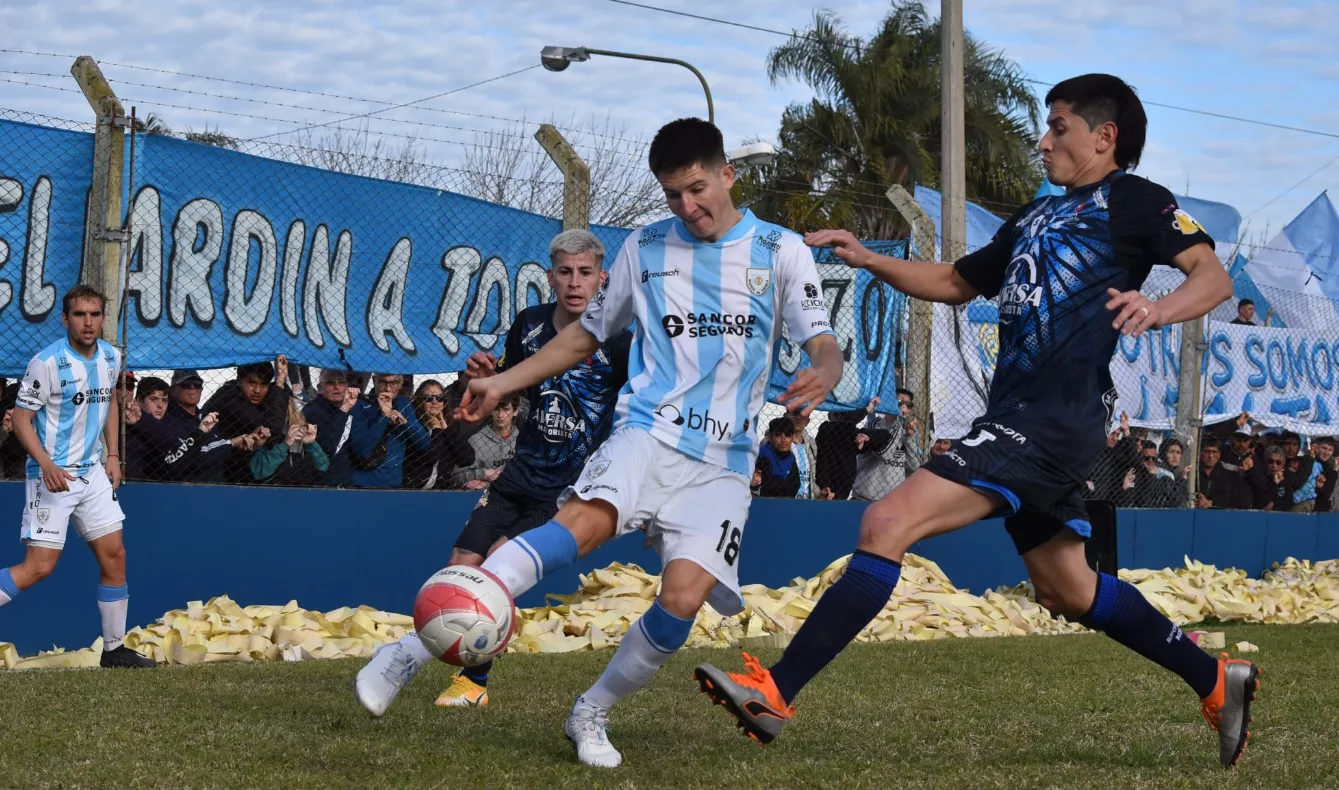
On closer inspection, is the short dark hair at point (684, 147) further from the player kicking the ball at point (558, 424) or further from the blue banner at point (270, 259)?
the blue banner at point (270, 259)

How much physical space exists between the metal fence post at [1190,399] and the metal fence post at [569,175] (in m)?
6.20

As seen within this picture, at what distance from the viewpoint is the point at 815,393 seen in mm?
4301

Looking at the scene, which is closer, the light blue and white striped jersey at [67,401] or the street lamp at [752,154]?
the light blue and white striped jersey at [67,401]

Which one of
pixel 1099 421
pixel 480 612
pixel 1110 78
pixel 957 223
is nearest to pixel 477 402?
pixel 480 612

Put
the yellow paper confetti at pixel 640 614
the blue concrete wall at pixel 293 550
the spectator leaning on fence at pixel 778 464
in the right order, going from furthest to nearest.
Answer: the spectator leaning on fence at pixel 778 464
the blue concrete wall at pixel 293 550
the yellow paper confetti at pixel 640 614

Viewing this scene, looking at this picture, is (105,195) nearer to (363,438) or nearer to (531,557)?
(363,438)

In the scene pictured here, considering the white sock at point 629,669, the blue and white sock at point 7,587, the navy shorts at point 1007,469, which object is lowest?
the blue and white sock at point 7,587

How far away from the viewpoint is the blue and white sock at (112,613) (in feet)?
26.0

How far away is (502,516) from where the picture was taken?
21.3ft

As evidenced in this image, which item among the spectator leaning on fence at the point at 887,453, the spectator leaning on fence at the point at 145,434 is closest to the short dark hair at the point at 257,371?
the spectator leaning on fence at the point at 145,434

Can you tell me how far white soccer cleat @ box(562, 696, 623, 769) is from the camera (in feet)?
14.2

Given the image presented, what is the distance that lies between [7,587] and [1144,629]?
18.9ft

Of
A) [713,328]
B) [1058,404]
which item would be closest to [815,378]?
[713,328]

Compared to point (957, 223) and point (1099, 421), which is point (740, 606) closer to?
point (1099, 421)
